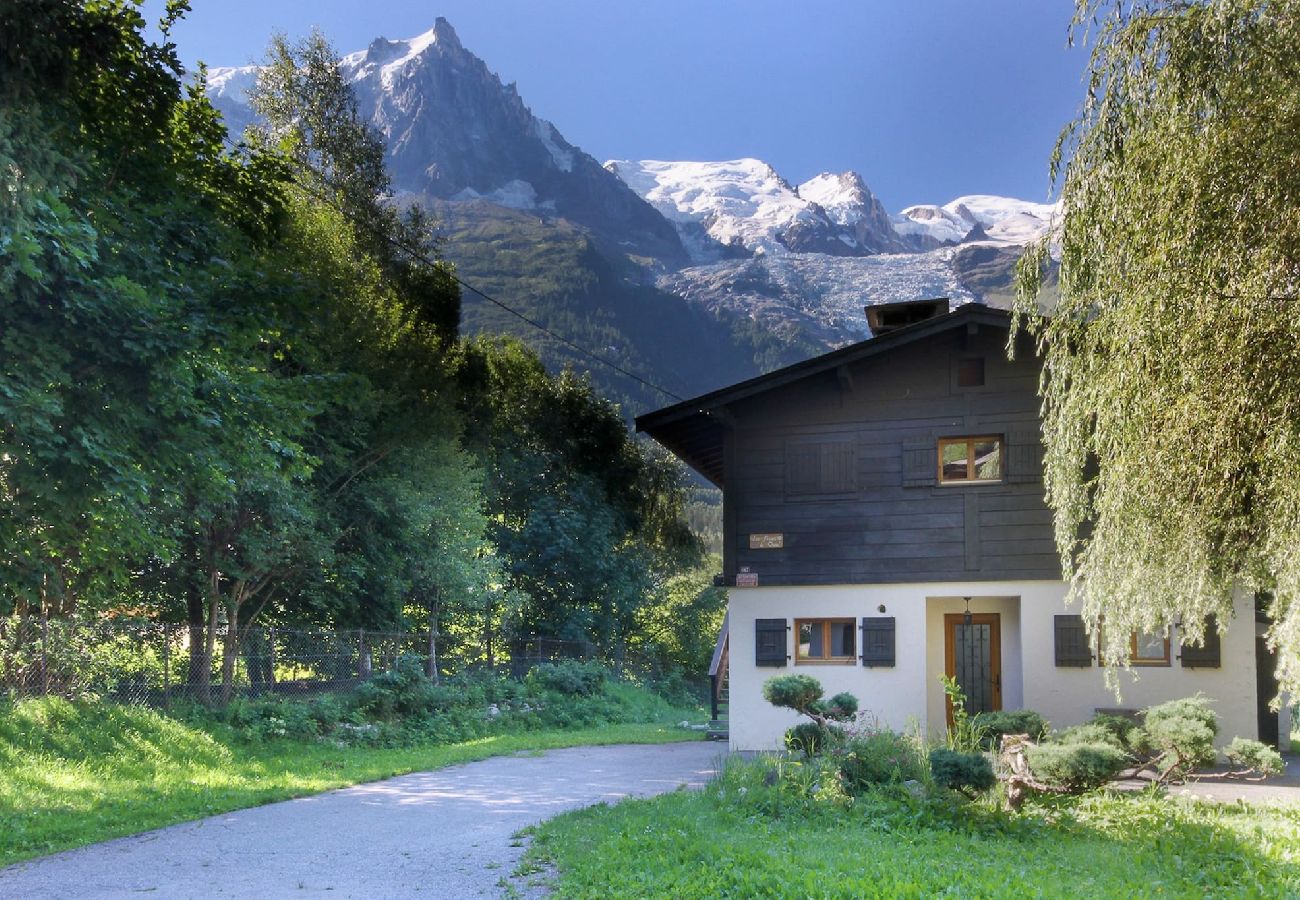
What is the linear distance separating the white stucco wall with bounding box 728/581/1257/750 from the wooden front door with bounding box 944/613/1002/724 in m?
0.12

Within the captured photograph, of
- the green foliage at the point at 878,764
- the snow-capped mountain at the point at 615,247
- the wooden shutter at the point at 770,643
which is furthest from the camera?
the snow-capped mountain at the point at 615,247

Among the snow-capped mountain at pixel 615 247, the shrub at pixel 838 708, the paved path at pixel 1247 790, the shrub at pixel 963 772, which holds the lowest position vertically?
the paved path at pixel 1247 790

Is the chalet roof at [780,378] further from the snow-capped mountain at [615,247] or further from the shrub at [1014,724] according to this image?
the snow-capped mountain at [615,247]

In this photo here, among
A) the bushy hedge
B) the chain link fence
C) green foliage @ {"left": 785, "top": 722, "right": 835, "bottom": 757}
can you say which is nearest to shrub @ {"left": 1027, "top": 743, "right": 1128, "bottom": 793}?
green foliage @ {"left": 785, "top": 722, "right": 835, "bottom": 757}

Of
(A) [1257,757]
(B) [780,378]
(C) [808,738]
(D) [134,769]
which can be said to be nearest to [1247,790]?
(A) [1257,757]

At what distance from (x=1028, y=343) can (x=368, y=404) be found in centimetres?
1378

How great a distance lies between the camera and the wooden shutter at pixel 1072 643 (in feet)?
52.9

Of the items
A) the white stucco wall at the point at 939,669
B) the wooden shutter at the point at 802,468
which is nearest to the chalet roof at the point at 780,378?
the wooden shutter at the point at 802,468

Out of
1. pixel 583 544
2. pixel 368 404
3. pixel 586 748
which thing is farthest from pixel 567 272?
pixel 586 748

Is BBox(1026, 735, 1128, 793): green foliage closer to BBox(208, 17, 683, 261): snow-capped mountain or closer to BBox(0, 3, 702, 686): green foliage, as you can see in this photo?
BBox(0, 3, 702, 686): green foliage

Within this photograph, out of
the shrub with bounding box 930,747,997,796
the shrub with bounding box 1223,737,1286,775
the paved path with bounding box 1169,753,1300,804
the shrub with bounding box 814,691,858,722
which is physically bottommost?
the paved path with bounding box 1169,753,1300,804

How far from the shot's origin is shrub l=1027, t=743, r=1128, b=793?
10.2 metres

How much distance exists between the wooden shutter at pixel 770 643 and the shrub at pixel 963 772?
286 inches

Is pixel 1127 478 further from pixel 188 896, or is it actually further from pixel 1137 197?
pixel 188 896
